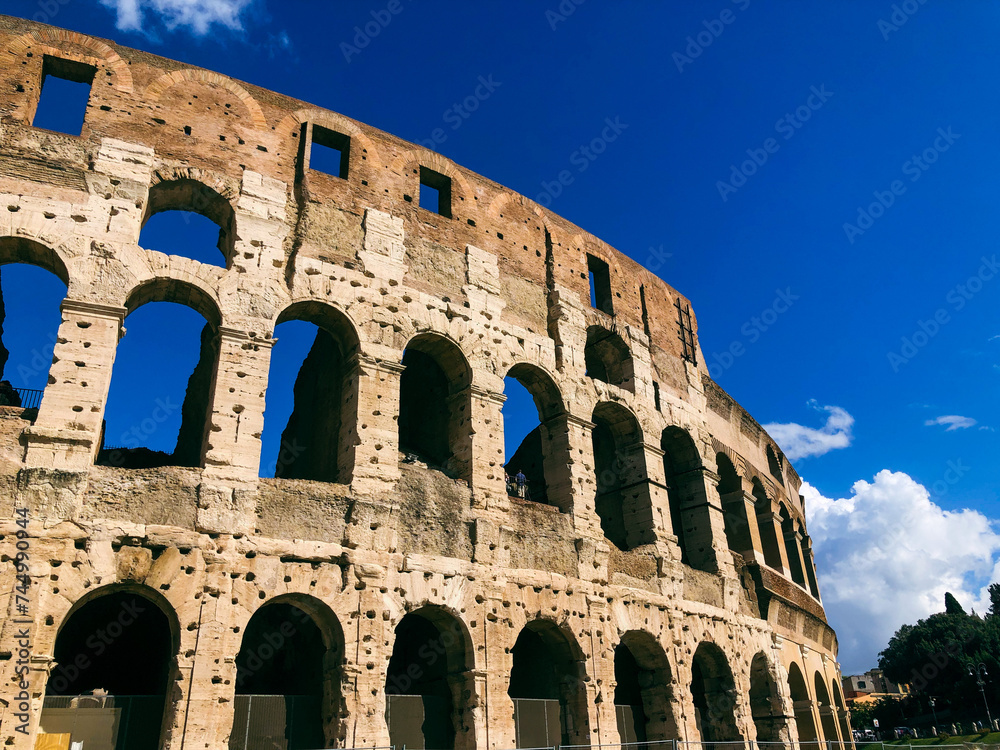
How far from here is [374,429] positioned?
1091cm

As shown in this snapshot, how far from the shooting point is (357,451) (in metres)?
10.6

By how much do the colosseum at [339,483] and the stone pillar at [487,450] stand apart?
0.05m

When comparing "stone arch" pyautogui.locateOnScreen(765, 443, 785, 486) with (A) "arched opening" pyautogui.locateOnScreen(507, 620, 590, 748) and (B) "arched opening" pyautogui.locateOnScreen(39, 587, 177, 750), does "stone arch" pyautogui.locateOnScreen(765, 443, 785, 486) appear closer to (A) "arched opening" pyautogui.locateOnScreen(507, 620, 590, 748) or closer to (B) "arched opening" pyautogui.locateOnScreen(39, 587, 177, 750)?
(A) "arched opening" pyautogui.locateOnScreen(507, 620, 590, 748)

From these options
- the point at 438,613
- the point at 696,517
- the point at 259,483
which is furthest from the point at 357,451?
the point at 696,517

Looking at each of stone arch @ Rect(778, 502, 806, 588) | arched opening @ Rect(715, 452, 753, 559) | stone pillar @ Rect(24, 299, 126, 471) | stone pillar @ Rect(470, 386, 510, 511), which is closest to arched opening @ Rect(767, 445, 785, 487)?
stone arch @ Rect(778, 502, 806, 588)

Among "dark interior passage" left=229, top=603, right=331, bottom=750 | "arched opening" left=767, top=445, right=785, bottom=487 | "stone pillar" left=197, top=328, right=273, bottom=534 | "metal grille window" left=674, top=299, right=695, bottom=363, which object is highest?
"metal grille window" left=674, top=299, right=695, bottom=363

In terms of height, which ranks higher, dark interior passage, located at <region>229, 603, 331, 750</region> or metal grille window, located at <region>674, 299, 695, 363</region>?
metal grille window, located at <region>674, 299, 695, 363</region>

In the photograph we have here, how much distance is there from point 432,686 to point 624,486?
543 cm

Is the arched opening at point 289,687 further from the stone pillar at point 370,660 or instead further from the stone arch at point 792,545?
the stone arch at point 792,545

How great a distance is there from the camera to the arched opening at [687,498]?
15633 mm

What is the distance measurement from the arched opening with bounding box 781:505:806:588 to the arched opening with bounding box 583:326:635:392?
26.5 ft

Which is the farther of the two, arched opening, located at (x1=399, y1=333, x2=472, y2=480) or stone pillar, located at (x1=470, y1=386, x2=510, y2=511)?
arched opening, located at (x1=399, y1=333, x2=472, y2=480)

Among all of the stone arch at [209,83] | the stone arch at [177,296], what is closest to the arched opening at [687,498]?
the stone arch at [177,296]

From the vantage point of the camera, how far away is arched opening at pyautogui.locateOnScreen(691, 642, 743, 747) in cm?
1409
